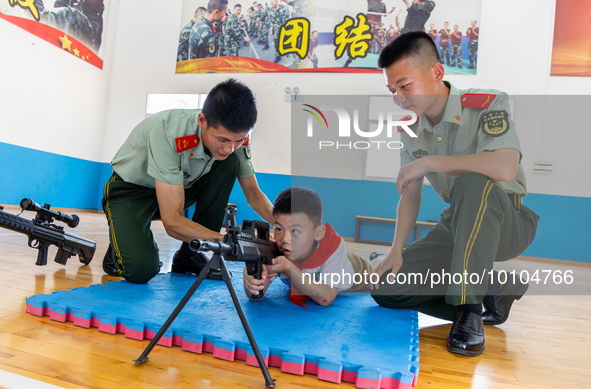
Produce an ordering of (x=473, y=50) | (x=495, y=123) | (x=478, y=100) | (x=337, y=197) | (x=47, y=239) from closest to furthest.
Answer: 1. (x=495, y=123)
2. (x=478, y=100)
3. (x=47, y=239)
4. (x=473, y=50)
5. (x=337, y=197)

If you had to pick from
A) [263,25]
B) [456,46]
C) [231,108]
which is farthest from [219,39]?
[231,108]

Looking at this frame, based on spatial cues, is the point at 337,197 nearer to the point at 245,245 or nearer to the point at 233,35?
the point at 233,35

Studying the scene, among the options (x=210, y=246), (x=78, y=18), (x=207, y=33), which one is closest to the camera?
(x=210, y=246)

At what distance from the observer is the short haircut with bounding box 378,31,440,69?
1649 millimetres

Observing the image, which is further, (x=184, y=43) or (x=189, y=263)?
(x=184, y=43)

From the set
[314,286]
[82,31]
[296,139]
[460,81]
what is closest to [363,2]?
[460,81]

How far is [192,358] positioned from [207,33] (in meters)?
7.71

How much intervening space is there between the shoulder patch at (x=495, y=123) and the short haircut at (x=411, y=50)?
12.8 inches

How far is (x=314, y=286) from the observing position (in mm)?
1642

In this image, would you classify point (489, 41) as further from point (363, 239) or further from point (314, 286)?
point (314, 286)

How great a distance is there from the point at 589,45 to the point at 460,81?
6.15 feet

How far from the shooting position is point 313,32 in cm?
730

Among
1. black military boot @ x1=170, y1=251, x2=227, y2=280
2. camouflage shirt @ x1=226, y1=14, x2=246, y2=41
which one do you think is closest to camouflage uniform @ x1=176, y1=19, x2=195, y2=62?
camouflage shirt @ x1=226, y1=14, x2=246, y2=41

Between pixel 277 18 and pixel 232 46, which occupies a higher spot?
pixel 277 18
